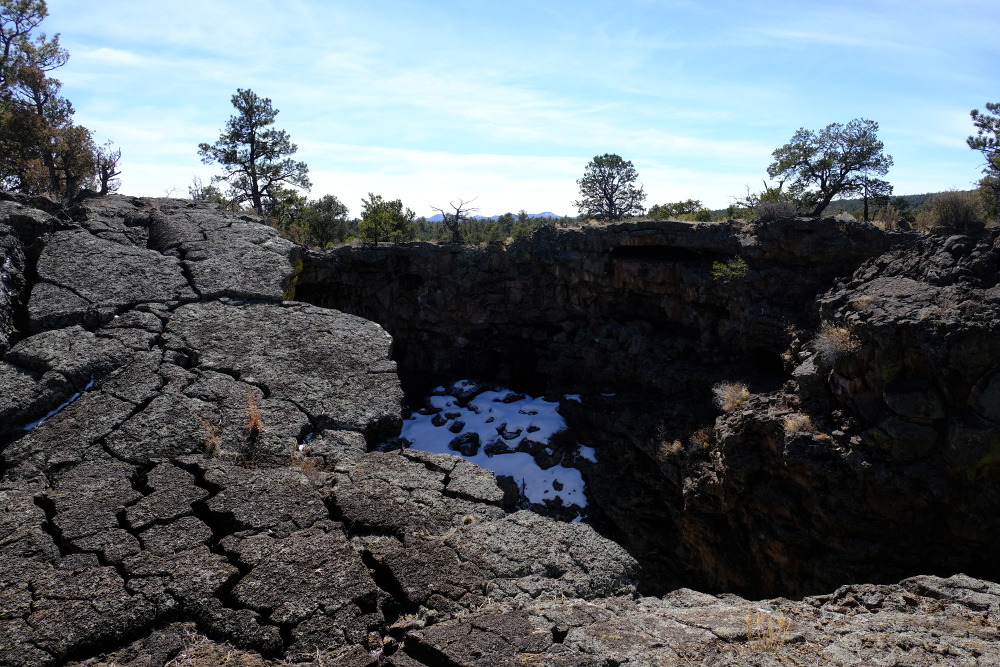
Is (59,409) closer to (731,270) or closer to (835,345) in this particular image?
(835,345)

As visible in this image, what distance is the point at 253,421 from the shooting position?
3.47 m

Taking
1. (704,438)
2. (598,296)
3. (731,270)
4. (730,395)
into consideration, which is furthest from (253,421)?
(598,296)

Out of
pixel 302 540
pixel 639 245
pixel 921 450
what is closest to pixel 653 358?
pixel 639 245

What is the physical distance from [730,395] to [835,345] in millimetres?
2906

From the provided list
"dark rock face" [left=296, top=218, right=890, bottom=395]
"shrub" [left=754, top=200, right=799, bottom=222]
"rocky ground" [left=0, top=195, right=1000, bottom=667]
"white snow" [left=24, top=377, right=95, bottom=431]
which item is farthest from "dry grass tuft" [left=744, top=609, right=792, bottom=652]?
"shrub" [left=754, top=200, right=799, bottom=222]

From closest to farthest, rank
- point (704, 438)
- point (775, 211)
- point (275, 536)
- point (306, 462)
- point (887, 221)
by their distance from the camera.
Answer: point (275, 536) → point (306, 462) → point (704, 438) → point (887, 221) → point (775, 211)

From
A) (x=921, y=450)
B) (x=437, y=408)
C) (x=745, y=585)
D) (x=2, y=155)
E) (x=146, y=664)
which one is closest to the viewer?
(x=146, y=664)

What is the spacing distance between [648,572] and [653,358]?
595cm

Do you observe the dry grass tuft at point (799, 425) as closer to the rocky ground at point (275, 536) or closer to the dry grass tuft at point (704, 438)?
the dry grass tuft at point (704, 438)

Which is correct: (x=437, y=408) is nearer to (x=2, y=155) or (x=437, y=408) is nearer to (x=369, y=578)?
(x=2, y=155)

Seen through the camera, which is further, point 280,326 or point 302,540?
point 280,326

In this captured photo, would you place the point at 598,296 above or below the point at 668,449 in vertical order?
above

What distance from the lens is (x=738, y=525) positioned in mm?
11453

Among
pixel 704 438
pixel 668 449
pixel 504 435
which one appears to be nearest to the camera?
pixel 704 438
